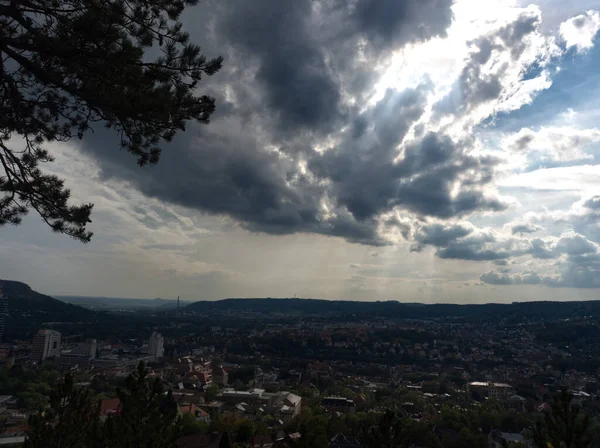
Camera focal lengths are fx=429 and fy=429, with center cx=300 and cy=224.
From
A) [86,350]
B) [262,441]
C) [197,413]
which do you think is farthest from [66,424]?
[86,350]

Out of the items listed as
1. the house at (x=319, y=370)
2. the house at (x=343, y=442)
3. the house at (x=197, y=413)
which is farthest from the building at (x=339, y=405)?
the house at (x=319, y=370)

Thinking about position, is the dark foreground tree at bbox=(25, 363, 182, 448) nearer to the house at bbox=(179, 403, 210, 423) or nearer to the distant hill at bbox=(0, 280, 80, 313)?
the house at bbox=(179, 403, 210, 423)

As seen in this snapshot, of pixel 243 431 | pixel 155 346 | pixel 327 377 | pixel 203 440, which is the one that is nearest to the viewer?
pixel 203 440

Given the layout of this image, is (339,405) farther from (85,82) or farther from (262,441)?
(85,82)

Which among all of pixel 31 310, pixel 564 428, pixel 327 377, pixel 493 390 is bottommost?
pixel 493 390

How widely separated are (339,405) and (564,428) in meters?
39.1

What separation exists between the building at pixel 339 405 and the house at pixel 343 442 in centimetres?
1232

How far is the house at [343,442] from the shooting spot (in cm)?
2885

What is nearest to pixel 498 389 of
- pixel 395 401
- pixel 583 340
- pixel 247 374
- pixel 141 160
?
pixel 395 401

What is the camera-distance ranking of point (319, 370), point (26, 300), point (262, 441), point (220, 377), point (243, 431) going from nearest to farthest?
point (262, 441) → point (243, 431) → point (220, 377) → point (319, 370) → point (26, 300)

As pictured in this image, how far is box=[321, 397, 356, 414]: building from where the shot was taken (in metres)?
42.6

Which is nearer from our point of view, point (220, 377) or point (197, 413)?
point (197, 413)

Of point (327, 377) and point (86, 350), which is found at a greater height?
point (86, 350)

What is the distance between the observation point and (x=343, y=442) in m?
29.2
